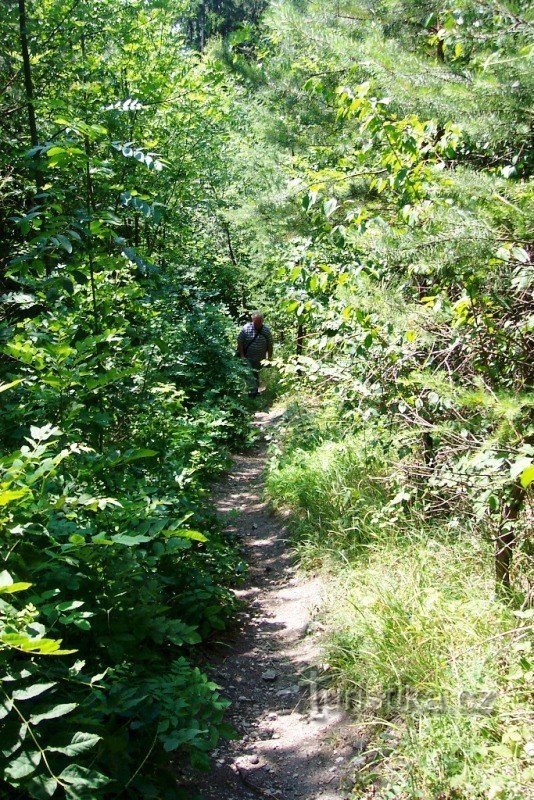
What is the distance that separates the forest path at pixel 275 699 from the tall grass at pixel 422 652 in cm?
20

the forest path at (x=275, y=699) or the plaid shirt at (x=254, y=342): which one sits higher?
the forest path at (x=275, y=699)

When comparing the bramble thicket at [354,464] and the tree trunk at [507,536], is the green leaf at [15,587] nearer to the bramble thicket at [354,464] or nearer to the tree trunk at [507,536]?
the bramble thicket at [354,464]

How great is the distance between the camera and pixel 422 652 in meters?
3.57

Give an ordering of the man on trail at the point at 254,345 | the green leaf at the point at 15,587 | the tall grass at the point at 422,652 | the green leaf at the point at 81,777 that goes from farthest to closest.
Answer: the man on trail at the point at 254,345 → the tall grass at the point at 422,652 → the green leaf at the point at 81,777 → the green leaf at the point at 15,587

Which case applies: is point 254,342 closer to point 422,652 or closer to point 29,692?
point 422,652

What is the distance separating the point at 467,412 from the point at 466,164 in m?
1.54

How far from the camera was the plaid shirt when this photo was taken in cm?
1182

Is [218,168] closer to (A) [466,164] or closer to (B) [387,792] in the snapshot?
(A) [466,164]

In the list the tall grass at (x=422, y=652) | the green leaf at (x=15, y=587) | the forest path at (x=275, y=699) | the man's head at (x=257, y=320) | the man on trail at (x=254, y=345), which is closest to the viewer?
the green leaf at (x=15, y=587)

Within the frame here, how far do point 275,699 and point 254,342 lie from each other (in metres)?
8.23

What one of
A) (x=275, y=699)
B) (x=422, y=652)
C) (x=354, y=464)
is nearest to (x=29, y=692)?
(x=422, y=652)

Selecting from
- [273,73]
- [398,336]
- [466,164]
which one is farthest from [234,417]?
[466,164]

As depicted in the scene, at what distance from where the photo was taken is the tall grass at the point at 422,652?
2.86 meters

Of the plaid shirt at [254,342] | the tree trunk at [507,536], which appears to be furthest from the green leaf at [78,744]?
the plaid shirt at [254,342]
